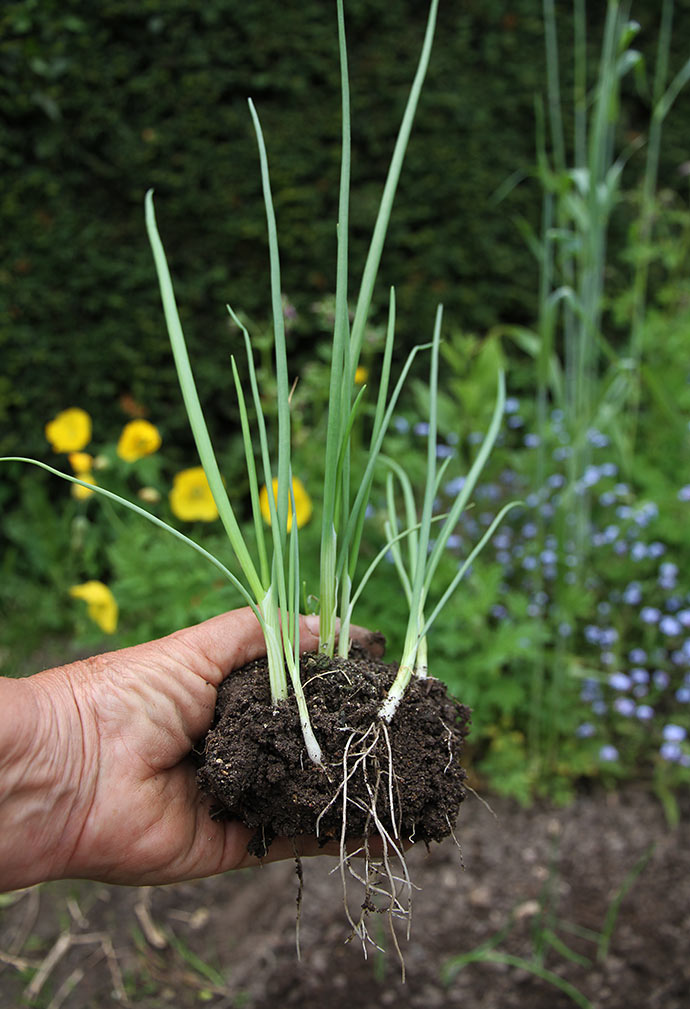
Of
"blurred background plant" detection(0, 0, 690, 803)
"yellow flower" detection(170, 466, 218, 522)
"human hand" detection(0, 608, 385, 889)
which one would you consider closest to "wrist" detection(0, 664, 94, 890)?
"human hand" detection(0, 608, 385, 889)

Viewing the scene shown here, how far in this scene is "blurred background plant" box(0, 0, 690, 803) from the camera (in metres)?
2.18

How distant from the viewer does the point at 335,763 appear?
97 cm

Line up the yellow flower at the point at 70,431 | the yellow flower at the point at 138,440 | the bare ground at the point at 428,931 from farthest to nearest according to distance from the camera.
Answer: the yellow flower at the point at 70,431, the yellow flower at the point at 138,440, the bare ground at the point at 428,931

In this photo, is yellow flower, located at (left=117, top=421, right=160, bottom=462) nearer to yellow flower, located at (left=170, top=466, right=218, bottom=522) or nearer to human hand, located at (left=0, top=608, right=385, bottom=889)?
yellow flower, located at (left=170, top=466, right=218, bottom=522)

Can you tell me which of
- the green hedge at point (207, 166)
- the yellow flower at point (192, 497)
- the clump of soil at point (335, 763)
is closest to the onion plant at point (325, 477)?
the clump of soil at point (335, 763)

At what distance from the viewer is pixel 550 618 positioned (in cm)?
245

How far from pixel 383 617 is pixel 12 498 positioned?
201cm

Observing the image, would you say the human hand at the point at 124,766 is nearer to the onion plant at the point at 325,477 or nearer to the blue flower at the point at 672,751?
the onion plant at the point at 325,477

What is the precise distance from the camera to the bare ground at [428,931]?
1812 millimetres

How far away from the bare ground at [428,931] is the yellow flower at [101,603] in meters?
0.70

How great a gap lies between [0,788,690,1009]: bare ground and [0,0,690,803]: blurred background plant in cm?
18

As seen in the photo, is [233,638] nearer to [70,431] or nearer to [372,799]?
[372,799]

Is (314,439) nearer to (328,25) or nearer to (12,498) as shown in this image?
(12,498)

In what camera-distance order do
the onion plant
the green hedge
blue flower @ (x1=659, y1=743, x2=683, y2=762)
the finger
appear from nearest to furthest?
the onion plant, the finger, blue flower @ (x1=659, y1=743, x2=683, y2=762), the green hedge
